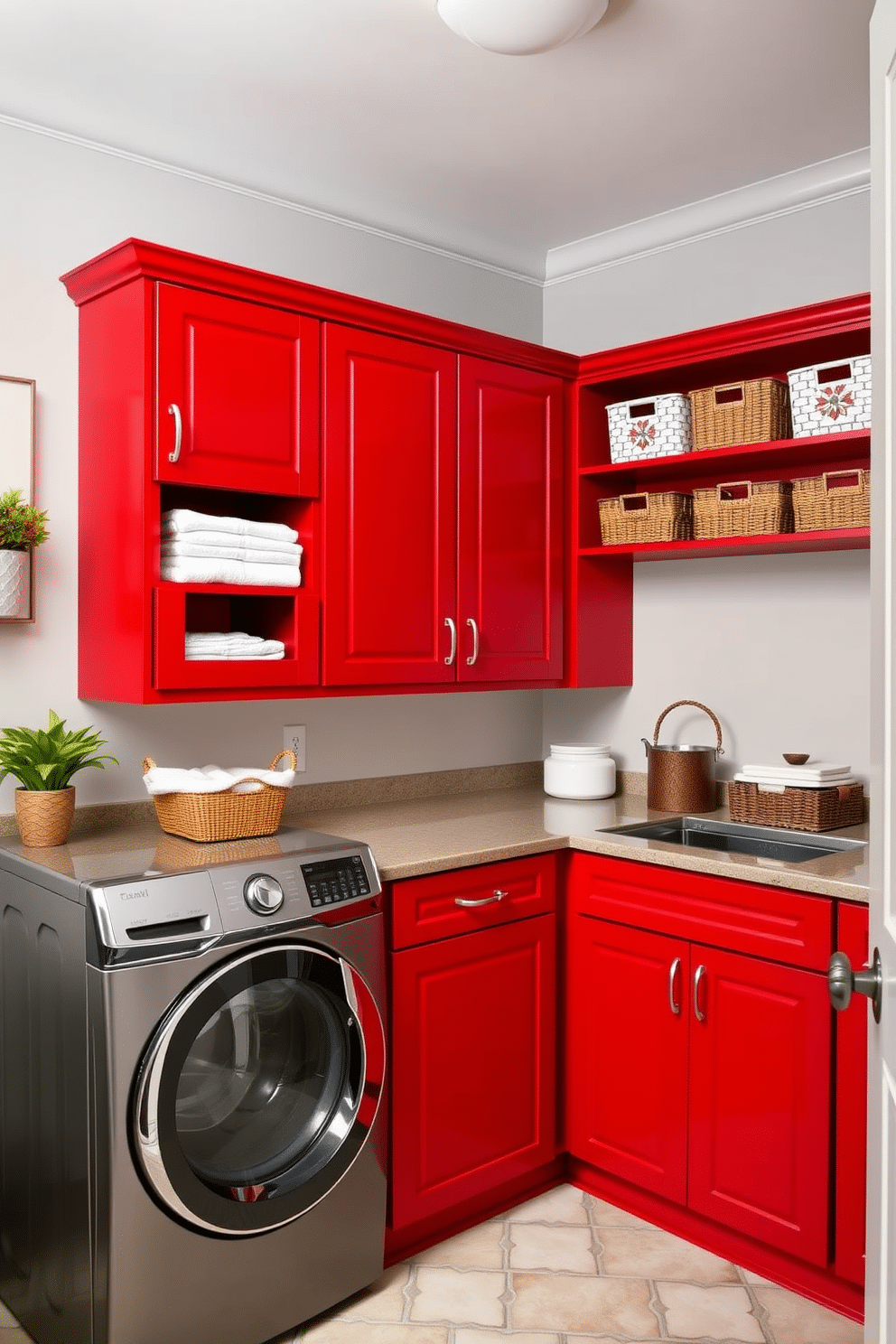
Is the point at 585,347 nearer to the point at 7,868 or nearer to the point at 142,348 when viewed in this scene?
the point at 142,348

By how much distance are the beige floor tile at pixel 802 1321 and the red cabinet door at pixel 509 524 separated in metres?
1.60

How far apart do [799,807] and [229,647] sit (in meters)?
1.46

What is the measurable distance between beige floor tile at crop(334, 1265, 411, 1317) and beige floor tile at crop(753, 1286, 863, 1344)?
762mm

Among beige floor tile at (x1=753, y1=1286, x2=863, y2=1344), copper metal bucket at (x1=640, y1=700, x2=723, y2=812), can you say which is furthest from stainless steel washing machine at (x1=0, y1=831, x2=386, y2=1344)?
copper metal bucket at (x1=640, y1=700, x2=723, y2=812)

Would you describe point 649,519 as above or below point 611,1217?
above

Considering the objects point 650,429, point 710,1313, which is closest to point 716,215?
point 650,429

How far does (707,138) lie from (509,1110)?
8.10 ft

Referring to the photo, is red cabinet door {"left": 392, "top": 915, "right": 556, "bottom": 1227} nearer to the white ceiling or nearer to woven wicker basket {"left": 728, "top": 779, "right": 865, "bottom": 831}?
woven wicker basket {"left": 728, "top": 779, "right": 865, "bottom": 831}

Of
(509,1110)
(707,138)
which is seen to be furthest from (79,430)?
(509,1110)

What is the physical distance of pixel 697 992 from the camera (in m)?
2.52

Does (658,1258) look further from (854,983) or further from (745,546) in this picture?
(745,546)

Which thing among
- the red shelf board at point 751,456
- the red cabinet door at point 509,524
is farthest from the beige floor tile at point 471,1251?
the red shelf board at point 751,456

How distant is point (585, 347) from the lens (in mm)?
3623

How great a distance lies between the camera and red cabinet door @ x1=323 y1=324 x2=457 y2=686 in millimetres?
2705
